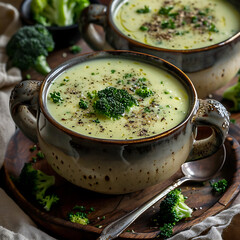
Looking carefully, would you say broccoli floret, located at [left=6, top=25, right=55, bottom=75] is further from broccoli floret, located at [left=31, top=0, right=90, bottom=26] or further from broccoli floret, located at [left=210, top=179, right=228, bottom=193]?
broccoli floret, located at [left=210, top=179, right=228, bottom=193]

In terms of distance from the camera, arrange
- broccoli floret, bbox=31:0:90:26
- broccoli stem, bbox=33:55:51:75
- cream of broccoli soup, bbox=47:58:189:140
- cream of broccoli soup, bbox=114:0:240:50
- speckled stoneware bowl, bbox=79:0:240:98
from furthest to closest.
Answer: broccoli floret, bbox=31:0:90:26, broccoli stem, bbox=33:55:51:75, cream of broccoli soup, bbox=114:0:240:50, speckled stoneware bowl, bbox=79:0:240:98, cream of broccoli soup, bbox=47:58:189:140

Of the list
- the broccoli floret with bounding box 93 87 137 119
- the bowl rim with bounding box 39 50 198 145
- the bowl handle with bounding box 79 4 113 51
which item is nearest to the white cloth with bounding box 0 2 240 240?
the bowl rim with bounding box 39 50 198 145

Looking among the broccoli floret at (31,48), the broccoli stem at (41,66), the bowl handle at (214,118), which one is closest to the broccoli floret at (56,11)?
the broccoli floret at (31,48)

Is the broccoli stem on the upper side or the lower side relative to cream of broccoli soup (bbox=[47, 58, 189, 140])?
lower

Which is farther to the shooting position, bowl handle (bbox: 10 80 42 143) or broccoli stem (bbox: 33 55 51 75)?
broccoli stem (bbox: 33 55 51 75)

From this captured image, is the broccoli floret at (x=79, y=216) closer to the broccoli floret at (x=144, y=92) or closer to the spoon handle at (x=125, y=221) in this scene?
the spoon handle at (x=125, y=221)

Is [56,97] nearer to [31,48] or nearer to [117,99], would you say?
[117,99]

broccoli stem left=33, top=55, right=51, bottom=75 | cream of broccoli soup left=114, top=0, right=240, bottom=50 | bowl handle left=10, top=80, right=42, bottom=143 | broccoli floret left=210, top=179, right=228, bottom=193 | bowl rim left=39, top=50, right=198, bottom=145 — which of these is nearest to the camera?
bowl rim left=39, top=50, right=198, bottom=145
